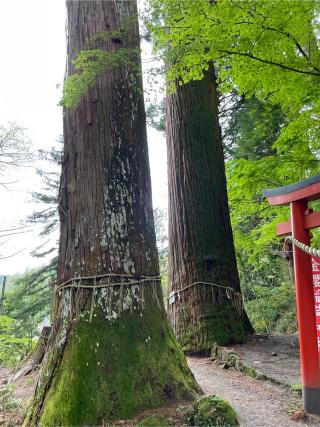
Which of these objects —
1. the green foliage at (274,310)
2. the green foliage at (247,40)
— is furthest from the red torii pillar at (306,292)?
the green foliage at (274,310)

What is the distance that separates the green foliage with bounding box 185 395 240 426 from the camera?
6.32 feet

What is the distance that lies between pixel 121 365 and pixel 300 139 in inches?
152

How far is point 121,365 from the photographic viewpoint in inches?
83.9

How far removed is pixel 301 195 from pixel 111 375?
1.91m

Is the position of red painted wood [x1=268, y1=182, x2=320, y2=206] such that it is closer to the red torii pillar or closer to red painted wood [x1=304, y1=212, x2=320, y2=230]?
the red torii pillar

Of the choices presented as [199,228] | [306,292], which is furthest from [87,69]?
[199,228]

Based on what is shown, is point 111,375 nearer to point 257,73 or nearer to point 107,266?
point 107,266

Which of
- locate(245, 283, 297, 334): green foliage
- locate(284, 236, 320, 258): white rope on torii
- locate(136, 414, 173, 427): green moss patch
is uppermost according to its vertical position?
locate(284, 236, 320, 258): white rope on torii

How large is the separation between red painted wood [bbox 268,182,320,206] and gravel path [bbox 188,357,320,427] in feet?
5.20

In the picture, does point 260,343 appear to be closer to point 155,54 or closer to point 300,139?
point 300,139

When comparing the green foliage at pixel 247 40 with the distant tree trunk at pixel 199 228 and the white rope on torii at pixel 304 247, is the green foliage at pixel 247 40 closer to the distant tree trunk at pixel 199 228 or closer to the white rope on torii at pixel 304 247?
the distant tree trunk at pixel 199 228

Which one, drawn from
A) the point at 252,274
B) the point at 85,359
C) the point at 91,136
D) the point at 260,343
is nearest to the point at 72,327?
the point at 85,359

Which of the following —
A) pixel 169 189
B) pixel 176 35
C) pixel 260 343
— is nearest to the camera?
pixel 176 35

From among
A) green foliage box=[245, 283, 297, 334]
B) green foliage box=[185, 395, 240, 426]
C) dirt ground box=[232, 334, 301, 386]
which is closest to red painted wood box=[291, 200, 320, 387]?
dirt ground box=[232, 334, 301, 386]
